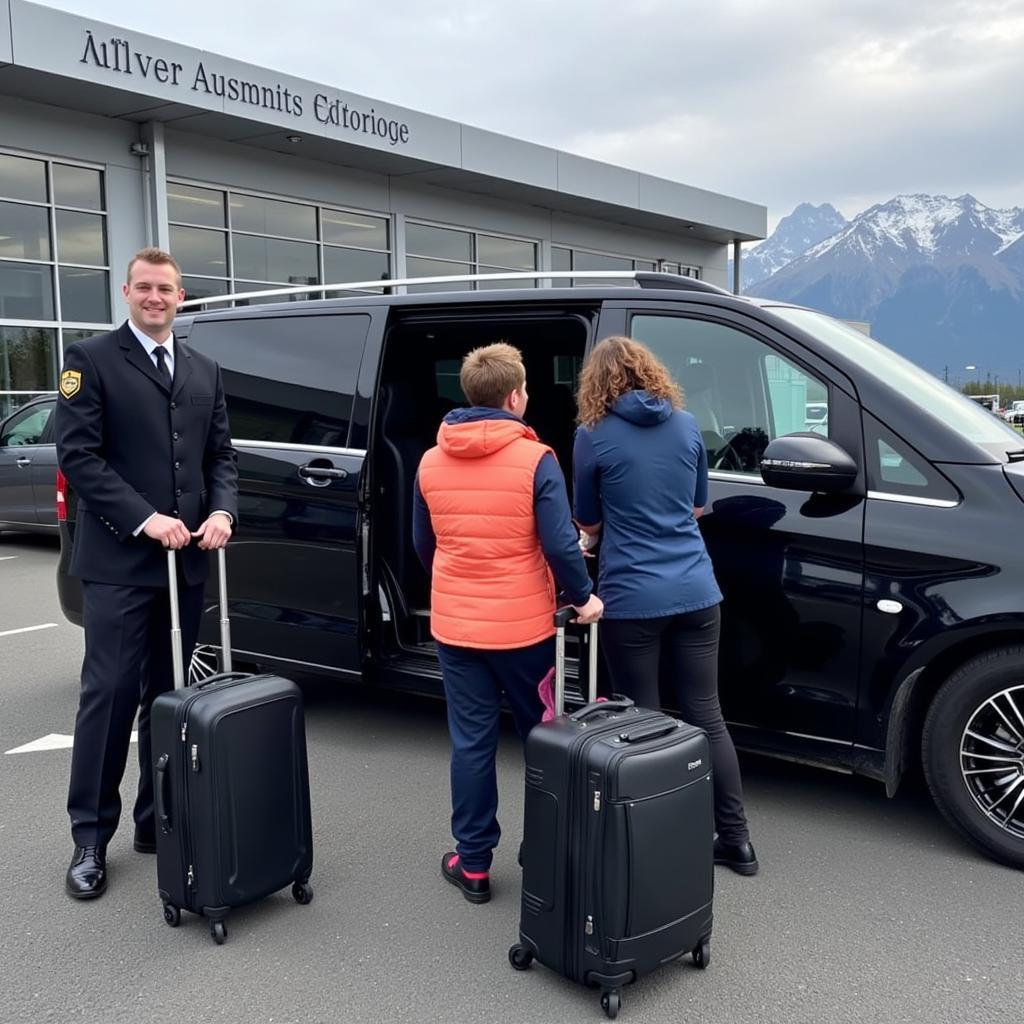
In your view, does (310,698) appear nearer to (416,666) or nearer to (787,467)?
(416,666)

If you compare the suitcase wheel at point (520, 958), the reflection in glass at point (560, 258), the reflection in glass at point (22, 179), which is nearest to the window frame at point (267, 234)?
the reflection in glass at point (22, 179)

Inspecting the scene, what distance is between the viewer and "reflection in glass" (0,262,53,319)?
49.8 ft

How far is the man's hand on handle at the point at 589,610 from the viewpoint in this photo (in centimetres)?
296

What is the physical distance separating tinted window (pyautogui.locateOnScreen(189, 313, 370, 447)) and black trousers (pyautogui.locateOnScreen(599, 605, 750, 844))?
68.8 inches

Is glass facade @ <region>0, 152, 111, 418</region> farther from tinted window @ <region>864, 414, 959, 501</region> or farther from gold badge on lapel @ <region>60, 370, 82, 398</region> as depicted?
tinted window @ <region>864, 414, 959, 501</region>

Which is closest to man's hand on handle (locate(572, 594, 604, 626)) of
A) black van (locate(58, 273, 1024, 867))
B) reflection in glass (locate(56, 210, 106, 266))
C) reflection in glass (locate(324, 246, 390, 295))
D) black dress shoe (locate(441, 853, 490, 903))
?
black van (locate(58, 273, 1024, 867))

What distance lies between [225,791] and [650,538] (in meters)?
1.46

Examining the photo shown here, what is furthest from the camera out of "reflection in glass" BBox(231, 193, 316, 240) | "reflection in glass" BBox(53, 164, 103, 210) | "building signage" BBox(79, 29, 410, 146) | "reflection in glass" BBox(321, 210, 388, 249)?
"reflection in glass" BBox(321, 210, 388, 249)

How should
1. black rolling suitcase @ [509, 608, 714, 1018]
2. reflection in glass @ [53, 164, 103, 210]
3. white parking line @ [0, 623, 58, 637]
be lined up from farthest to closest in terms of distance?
1. reflection in glass @ [53, 164, 103, 210]
2. white parking line @ [0, 623, 58, 637]
3. black rolling suitcase @ [509, 608, 714, 1018]

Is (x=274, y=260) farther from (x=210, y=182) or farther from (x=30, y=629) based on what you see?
(x=30, y=629)

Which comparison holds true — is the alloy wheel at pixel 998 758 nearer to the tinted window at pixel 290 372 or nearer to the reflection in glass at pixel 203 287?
the tinted window at pixel 290 372

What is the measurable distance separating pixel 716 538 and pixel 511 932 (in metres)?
1.49

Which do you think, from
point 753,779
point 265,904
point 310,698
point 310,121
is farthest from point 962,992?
point 310,121

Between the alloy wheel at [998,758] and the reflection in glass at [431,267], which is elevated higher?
the reflection in glass at [431,267]
